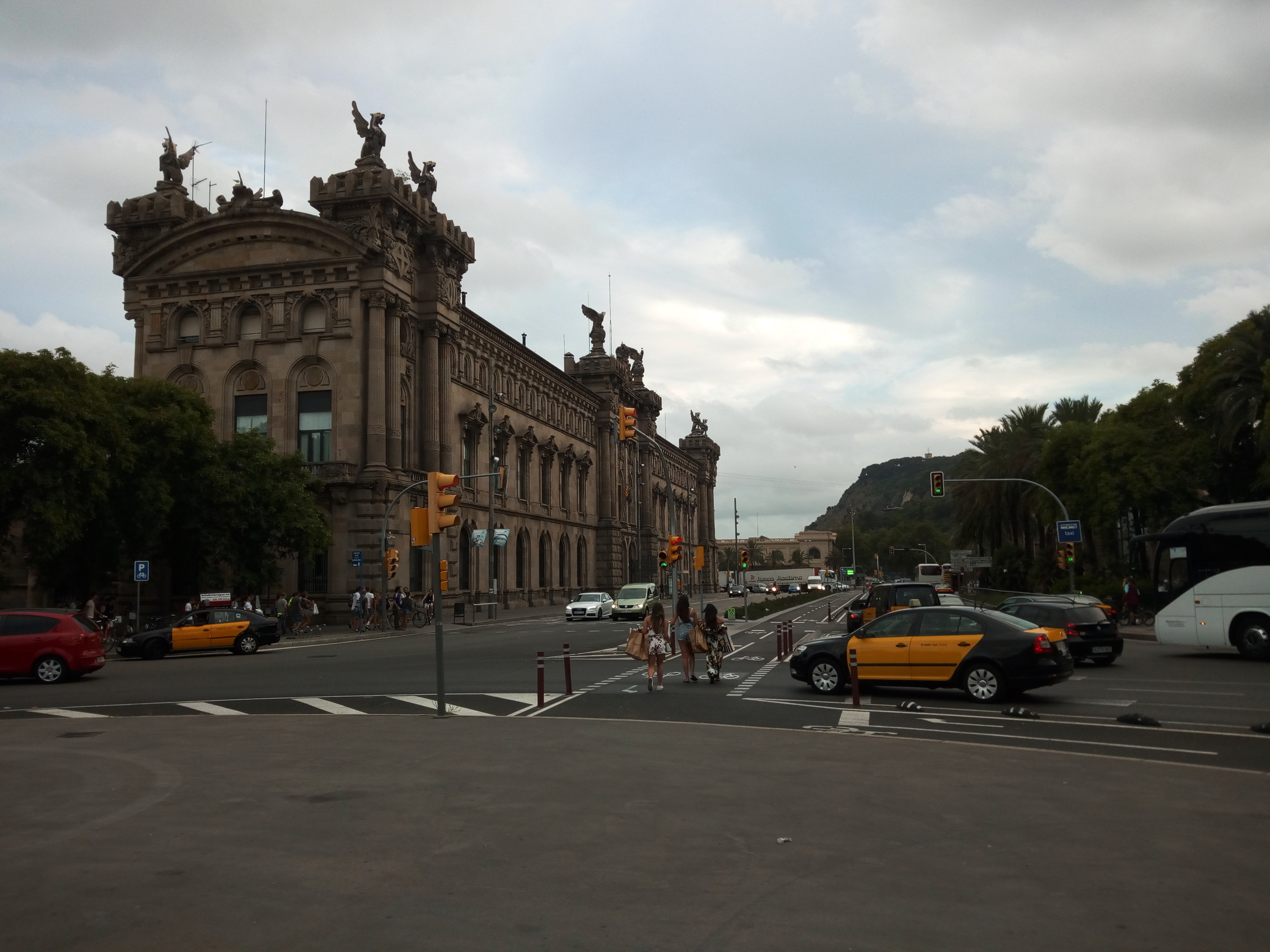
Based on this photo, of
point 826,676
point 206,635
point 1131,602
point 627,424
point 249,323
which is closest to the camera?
point 826,676

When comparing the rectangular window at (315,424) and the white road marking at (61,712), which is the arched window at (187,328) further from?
the white road marking at (61,712)

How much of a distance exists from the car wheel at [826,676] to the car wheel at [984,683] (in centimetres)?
206

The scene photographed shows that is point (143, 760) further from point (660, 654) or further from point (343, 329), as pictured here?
point (343, 329)

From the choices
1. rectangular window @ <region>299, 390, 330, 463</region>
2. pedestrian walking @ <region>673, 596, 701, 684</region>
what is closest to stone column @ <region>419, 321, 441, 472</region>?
rectangular window @ <region>299, 390, 330, 463</region>

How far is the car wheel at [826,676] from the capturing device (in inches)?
673

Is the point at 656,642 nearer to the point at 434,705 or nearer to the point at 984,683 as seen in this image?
the point at 434,705

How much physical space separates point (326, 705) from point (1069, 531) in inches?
1178

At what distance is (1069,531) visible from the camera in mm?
38469

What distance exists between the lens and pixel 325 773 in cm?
1002

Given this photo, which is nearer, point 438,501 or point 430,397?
point 438,501

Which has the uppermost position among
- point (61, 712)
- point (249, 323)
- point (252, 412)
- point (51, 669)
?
point (249, 323)

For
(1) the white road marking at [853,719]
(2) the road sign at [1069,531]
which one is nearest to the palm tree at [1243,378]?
(2) the road sign at [1069,531]

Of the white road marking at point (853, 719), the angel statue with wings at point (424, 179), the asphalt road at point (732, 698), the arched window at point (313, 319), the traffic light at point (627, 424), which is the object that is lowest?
the asphalt road at point (732, 698)

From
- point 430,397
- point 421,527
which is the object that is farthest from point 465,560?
point 421,527
